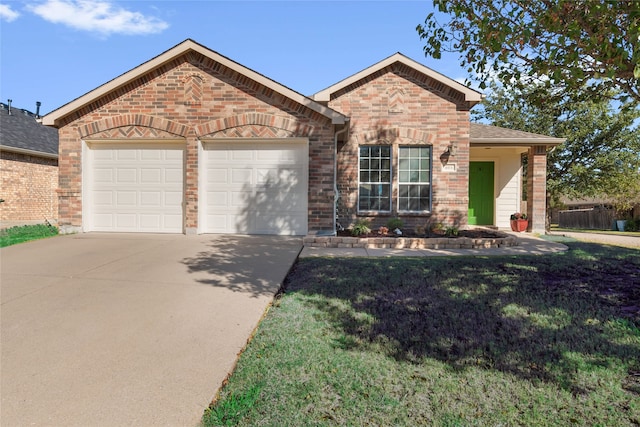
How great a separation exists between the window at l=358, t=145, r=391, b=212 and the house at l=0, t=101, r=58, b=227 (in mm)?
13728

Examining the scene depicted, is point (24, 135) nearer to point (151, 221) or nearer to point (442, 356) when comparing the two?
point (151, 221)

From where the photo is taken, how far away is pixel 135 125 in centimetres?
943

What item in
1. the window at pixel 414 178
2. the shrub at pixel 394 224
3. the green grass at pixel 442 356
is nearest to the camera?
the green grass at pixel 442 356

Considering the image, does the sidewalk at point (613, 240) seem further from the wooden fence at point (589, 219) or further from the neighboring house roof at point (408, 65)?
the wooden fence at point (589, 219)

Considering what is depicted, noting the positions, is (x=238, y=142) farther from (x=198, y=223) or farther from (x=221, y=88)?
(x=198, y=223)

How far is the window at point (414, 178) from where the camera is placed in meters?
11.2

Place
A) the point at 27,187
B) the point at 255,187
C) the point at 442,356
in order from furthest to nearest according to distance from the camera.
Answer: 1. the point at 27,187
2. the point at 255,187
3. the point at 442,356

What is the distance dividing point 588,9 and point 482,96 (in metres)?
7.38

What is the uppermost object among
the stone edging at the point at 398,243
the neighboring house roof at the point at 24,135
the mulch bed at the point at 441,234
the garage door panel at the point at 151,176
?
the neighboring house roof at the point at 24,135

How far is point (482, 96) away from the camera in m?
10.9

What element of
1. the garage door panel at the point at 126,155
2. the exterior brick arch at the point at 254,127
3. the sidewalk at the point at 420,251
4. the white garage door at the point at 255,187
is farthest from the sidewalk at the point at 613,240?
the garage door panel at the point at 126,155

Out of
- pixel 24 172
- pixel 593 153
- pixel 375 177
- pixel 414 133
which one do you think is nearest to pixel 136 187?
pixel 375 177

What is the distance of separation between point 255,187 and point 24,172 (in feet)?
41.0

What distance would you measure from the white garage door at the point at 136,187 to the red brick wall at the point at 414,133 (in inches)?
194
